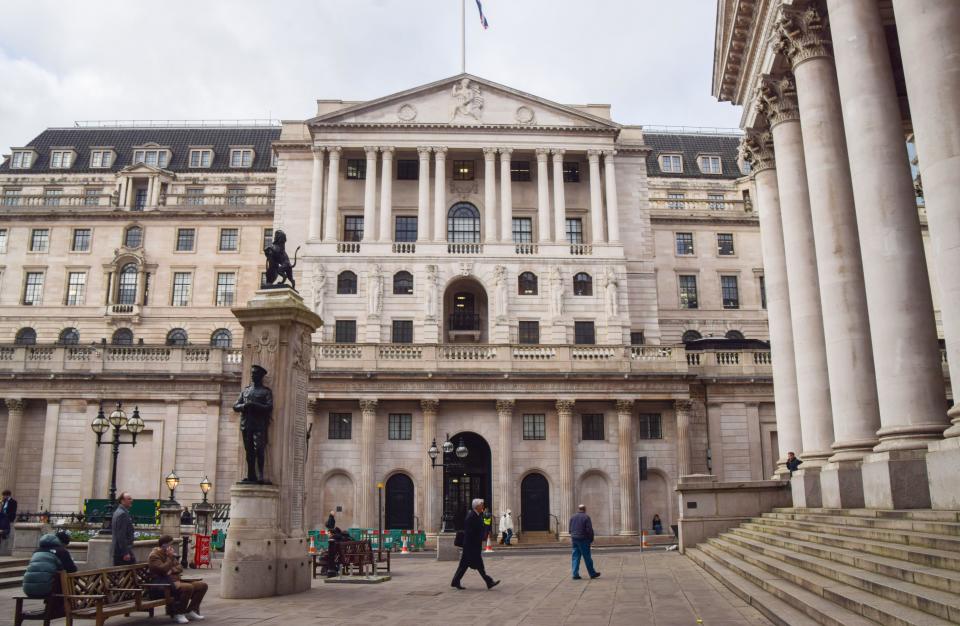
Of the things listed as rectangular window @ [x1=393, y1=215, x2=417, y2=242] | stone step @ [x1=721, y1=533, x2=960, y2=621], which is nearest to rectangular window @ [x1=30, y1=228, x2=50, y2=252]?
rectangular window @ [x1=393, y1=215, x2=417, y2=242]

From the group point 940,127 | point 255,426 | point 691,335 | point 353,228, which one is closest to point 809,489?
point 940,127

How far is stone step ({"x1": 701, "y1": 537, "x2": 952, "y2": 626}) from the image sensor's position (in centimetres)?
903

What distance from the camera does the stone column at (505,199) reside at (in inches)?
2050

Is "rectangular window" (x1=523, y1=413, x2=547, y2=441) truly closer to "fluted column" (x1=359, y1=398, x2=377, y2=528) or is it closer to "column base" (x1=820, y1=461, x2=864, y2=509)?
"fluted column" (x1=359, y1=398, x2=377, y2=528)

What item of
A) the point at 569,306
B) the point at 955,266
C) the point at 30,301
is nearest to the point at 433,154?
the point at 569,306

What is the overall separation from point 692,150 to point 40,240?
5684 cm

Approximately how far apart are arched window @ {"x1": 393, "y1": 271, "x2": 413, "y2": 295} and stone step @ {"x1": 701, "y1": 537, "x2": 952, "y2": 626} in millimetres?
35529

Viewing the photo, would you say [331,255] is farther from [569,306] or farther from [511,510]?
[511,510]

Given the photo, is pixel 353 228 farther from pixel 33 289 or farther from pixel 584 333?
pixel 33 289

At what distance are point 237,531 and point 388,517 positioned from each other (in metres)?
27.8

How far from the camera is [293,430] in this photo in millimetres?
17484

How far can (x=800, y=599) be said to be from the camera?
462 inches

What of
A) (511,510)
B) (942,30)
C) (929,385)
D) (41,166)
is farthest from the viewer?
(41,166)

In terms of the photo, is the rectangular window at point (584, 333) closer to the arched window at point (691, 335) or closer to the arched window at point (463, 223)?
the arched window at point (463, 223)
